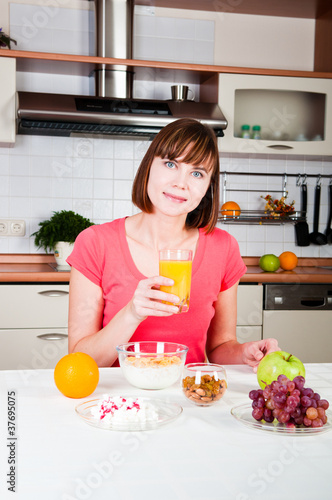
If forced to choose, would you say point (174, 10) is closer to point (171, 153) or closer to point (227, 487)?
point (171, 153)

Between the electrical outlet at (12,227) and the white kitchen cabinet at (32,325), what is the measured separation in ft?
1.98

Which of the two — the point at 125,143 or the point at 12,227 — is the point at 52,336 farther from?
the point at 125,143

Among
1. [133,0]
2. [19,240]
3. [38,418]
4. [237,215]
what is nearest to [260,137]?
[237,215]

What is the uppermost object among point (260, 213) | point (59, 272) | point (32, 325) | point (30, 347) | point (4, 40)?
point (4, 40)

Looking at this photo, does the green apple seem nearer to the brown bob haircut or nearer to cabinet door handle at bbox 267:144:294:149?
the brown bob haircut

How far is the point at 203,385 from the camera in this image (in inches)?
41.6

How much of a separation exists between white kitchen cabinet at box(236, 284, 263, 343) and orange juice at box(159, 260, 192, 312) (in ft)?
5.68

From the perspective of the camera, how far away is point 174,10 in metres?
3.32

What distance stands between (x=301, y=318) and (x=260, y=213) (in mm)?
781

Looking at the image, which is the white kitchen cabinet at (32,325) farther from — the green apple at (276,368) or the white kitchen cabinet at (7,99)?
the green apple at (276,368)

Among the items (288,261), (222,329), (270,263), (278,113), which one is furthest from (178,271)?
(278,113)

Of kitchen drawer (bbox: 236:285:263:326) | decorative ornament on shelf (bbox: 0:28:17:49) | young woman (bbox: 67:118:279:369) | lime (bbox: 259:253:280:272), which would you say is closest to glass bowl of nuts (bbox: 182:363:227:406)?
young woman (bbox: 67:118:279:369)

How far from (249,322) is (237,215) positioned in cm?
74

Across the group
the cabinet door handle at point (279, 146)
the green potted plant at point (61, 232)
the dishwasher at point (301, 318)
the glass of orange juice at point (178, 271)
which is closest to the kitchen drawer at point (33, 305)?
the green potted plant at point (61, 232)
